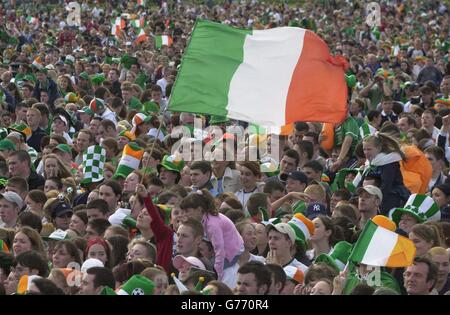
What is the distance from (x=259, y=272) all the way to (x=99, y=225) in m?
2.65

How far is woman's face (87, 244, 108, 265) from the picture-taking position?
915 cm

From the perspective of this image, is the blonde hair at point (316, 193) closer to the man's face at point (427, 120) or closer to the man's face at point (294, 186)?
the man's face at point (294, 186)

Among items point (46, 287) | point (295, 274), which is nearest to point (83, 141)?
point (295, 274)

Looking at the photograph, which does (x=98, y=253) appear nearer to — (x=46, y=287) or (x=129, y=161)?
(x=46, y=287)

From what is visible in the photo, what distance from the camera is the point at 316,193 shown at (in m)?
11.4

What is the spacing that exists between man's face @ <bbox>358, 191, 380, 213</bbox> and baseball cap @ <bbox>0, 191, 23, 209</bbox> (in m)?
3.05

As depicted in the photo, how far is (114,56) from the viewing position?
28.7 metres

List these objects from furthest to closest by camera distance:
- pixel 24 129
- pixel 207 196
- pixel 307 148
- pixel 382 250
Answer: pixel 24 129 < pixel 307 148 < pixel 207 196 < pixel 382 250

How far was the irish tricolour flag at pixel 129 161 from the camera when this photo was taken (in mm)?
12836

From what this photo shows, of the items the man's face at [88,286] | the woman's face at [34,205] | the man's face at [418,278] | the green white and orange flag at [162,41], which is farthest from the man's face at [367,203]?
the green white and orange flag at [162,41]

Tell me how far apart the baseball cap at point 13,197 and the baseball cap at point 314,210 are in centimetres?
259

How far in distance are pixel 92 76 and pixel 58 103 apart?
13.3ft

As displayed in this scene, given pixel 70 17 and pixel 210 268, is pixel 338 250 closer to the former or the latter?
pixel 210 268

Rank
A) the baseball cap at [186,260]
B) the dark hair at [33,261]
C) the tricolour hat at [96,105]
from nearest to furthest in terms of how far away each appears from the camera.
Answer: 1. the dark hair at [33,261]
2. the baseball cap at [186,260]
3. the tricolour hat at [96,105]
